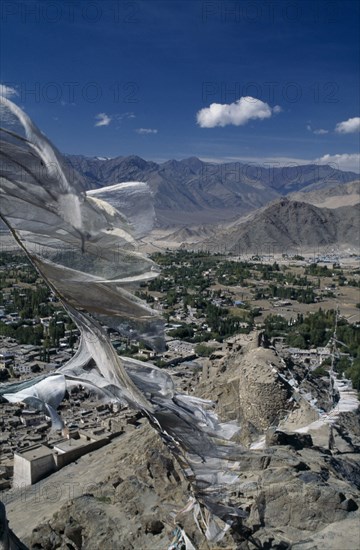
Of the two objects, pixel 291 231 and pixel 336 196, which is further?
pixel 336 196

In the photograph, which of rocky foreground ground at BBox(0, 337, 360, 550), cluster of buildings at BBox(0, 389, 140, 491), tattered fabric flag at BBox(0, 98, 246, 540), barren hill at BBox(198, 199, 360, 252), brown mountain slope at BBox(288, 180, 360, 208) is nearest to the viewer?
tattered fabric flag at BBox(0, 98, 246, 540)

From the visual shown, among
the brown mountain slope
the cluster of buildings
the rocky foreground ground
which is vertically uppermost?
the brown mountain slope

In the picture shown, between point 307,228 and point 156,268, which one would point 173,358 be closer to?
point 156,268

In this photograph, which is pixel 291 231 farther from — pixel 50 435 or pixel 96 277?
pixel 96 277

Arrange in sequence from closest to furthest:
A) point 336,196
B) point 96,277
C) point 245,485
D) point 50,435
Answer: point 96,277 < point 245,485 < point 50,435 < point 336,196

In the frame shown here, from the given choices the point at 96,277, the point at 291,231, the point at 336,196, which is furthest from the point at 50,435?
the point at 336,196

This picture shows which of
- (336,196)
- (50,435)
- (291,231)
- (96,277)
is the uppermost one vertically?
(336,196)

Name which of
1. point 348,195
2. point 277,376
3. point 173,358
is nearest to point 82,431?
point 277,376

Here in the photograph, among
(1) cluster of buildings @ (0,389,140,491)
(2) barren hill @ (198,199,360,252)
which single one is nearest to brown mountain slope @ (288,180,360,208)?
(2) barren hill @ (198,199,360,252)

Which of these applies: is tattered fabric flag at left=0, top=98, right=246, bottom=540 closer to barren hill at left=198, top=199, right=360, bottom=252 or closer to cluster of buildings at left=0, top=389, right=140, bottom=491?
cluster of buildings at left=0, top=389, right=140, bottom=491
